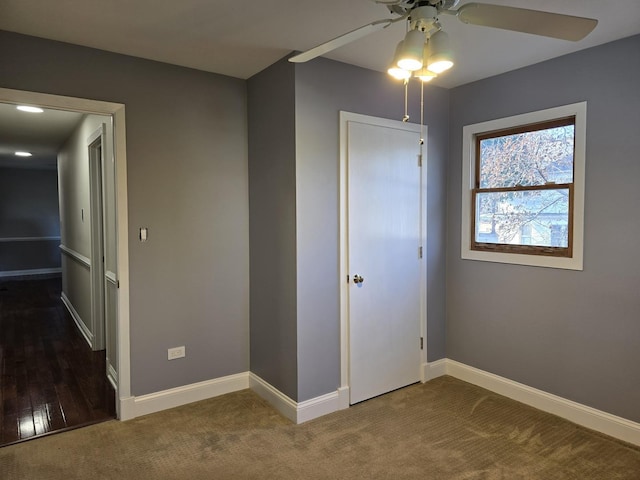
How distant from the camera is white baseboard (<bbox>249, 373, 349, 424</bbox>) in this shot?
2910 mm

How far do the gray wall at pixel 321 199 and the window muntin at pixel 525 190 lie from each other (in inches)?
38.9

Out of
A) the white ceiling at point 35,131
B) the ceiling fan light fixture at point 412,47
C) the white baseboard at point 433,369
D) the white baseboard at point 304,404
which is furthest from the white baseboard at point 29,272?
the ceiling fan light fixture at point 412,47

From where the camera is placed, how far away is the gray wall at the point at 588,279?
2.63m

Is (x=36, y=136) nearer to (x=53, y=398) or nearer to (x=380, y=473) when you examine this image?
(x=53, y=398)

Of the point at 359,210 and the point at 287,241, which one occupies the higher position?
the point at 359,210

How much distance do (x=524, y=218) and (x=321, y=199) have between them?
1.58m

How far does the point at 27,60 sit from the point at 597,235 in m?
3.73

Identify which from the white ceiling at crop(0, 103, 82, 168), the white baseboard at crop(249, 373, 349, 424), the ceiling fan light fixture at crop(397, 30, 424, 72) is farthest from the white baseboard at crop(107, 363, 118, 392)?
the ceiling fan light fixture at crop(397, 30, 424, 72)

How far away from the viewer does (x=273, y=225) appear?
10.2ft

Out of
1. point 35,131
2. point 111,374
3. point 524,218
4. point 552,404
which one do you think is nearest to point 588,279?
point 524,218

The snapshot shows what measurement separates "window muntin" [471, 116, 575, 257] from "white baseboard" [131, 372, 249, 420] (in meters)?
2.26

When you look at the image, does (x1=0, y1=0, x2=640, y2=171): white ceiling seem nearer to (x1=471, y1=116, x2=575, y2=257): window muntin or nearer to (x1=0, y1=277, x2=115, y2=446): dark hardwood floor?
(x1=471, y1=116, x2=575, y2=257): window muntin

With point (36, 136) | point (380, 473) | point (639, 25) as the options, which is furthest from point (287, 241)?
point (36, 136)

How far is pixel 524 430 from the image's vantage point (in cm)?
278
